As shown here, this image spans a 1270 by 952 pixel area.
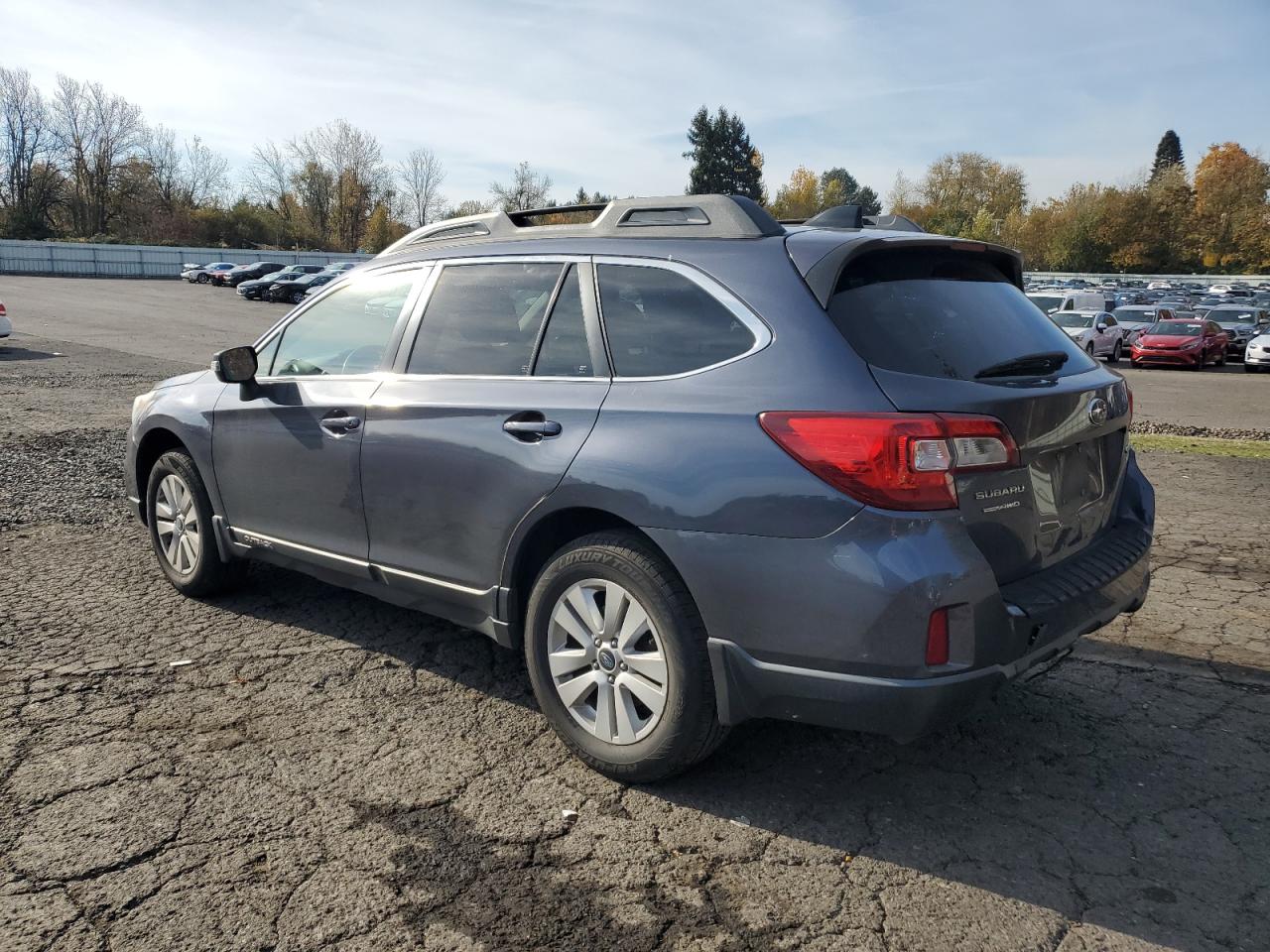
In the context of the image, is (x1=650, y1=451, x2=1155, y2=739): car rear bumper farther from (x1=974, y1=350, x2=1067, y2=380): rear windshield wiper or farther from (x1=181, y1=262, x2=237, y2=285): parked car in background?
(x1=181, y1=262, x2=237, y2=285): parked car in background

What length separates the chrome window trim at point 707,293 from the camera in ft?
10.0

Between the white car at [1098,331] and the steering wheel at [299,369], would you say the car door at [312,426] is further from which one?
the white car at [1098,331]

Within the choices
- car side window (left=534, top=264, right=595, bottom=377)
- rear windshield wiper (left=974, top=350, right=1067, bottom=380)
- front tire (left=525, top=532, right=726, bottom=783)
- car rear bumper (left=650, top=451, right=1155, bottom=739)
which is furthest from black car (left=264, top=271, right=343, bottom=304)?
car rear bumper (left=650, top=451, right=1155, bottom=739)

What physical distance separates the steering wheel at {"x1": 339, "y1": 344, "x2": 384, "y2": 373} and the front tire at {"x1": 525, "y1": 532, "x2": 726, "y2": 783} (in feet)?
4.42

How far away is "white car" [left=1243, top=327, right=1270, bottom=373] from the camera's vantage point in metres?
24.3

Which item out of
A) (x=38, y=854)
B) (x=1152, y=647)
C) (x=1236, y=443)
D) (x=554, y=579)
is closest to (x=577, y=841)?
(x=554, y=579)

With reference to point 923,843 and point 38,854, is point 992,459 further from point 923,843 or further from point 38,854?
point 38,854

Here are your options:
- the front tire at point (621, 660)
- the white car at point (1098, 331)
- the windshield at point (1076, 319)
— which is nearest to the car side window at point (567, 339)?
the front tire at point (621, 660)

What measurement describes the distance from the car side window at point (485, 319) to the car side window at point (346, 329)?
251 millimetres

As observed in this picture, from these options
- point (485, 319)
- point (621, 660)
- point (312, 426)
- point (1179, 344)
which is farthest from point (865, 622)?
point (1179, 344)

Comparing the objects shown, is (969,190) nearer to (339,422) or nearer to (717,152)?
(717,152)

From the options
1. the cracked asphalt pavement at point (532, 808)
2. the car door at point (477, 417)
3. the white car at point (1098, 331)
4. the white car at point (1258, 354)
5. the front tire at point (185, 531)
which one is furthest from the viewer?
the white car at point (1098, 331)

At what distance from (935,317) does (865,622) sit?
1045mm

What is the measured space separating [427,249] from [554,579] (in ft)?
5.78
